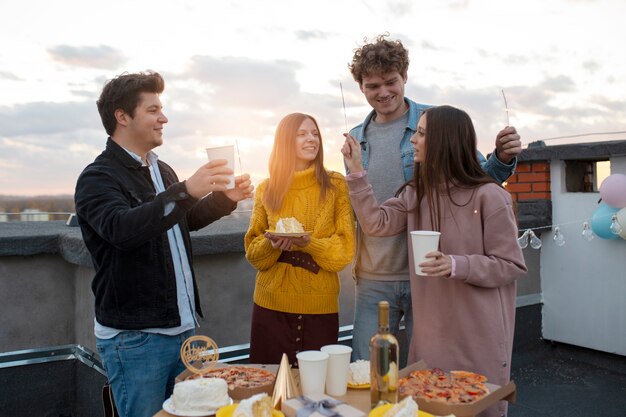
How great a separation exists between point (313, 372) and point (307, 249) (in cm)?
102

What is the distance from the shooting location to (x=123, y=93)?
94.7 inches

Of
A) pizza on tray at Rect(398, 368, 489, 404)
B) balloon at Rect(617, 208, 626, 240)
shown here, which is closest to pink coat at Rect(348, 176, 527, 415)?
A: pizza on tray at Rect(398, 368, 489, 404)

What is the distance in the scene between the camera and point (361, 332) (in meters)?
2.87

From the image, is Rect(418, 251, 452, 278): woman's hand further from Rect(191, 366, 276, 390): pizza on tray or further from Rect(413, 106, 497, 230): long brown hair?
Rect(191, 366, 276, 390): pizza on tray

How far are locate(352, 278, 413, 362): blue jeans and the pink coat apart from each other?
37cm

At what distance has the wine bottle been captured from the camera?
182 cm

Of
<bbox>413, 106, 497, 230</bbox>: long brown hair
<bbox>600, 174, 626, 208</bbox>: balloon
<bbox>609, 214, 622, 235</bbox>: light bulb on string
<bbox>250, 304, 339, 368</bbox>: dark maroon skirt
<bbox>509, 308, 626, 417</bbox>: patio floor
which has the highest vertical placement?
<bbox>413, 106, 497, 230</bbox>: long brown hair

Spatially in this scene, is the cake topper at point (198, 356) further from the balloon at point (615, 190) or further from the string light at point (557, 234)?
the balloon at point (615, 190)

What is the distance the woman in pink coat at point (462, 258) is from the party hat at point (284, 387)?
696 millimetres

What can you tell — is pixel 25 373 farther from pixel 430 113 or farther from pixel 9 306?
pixel 430 113

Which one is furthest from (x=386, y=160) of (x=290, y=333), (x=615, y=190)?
(x=615, y=190)

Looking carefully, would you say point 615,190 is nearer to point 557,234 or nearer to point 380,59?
point 557,234

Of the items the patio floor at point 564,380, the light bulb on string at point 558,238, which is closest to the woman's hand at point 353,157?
the patio floor at point 564,380

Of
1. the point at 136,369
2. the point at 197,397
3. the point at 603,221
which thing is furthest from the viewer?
the point at 603,221
